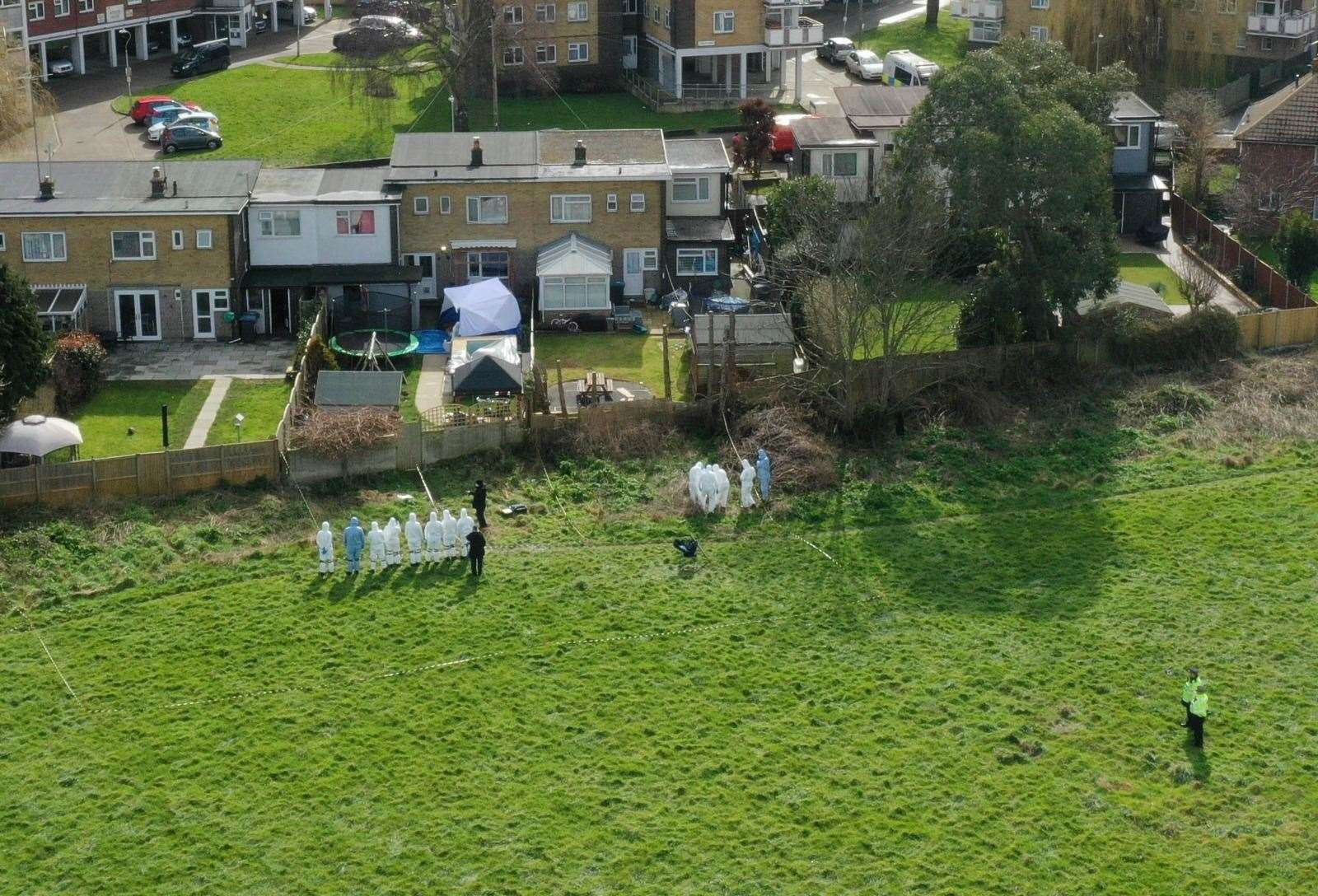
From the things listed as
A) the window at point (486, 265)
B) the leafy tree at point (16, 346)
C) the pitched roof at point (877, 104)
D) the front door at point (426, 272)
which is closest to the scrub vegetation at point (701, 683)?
the leafy tree at point (16, 346)

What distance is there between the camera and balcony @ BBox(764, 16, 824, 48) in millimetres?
81062

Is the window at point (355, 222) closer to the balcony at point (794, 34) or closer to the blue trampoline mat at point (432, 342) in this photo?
the blue trampoline mat at point (432, 342)

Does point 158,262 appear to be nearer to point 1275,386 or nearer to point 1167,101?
point 1275,386

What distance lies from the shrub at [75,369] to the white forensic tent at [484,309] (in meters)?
10.2

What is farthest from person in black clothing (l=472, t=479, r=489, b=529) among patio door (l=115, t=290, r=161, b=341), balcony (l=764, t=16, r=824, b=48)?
balcony (l=764, t=16, r=824, b=48)

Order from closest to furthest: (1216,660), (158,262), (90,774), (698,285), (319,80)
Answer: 1. (90,774)
2. (1216,660)
3. (158,262)
4. (698,285)
5. (319,80)

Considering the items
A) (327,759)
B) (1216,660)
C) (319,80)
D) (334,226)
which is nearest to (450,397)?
(334,226)

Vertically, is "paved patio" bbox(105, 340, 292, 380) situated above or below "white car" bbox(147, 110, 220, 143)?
below

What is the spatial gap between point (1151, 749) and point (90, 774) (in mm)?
20856

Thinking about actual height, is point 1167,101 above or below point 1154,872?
above

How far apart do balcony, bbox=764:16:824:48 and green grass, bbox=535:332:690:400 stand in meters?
26.5

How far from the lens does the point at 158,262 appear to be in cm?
5800

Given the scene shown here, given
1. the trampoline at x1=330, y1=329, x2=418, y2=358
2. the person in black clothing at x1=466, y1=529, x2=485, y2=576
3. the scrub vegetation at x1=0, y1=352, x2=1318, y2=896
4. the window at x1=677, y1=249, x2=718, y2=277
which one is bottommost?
the scrub vegetation at x1=0, y1=352, x2=1318, y2=896

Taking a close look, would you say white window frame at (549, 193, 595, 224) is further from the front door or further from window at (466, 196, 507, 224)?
the front door
